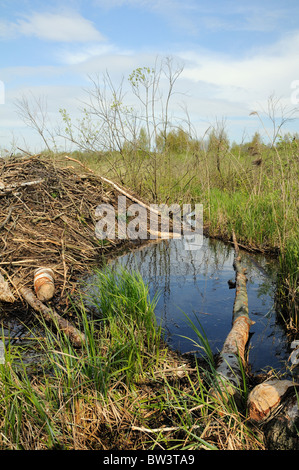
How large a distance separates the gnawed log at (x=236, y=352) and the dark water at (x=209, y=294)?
191mm

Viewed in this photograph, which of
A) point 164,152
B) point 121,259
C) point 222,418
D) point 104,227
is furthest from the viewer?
point 164,152

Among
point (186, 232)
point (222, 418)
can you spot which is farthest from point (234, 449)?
point (186, 232)

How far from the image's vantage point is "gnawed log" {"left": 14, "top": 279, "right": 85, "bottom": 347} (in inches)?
139

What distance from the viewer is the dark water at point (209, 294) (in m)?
3.61

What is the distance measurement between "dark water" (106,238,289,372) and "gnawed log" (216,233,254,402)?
7.5 inches

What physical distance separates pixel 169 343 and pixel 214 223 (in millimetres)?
5067

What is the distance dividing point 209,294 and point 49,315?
217 centimetres

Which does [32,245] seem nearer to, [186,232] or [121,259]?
[121,259]

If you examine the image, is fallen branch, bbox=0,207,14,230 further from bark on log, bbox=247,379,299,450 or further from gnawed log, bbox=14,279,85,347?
bark on log, bbox=247,379,299,450

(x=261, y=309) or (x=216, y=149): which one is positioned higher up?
(x=216, y=149)

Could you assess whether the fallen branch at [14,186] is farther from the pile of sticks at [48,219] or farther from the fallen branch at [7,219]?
the fallen branch at [7,219]

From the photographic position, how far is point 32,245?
6086 millimetres

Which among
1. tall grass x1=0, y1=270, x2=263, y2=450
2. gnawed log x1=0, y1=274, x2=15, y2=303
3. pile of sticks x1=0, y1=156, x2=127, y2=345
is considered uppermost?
pile of sticks x1=0, y1=156, x2=127, y2=345

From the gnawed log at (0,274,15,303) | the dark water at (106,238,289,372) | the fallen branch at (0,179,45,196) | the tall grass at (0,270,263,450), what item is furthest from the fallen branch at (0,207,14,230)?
the tall grass at (0,270,263,450)
